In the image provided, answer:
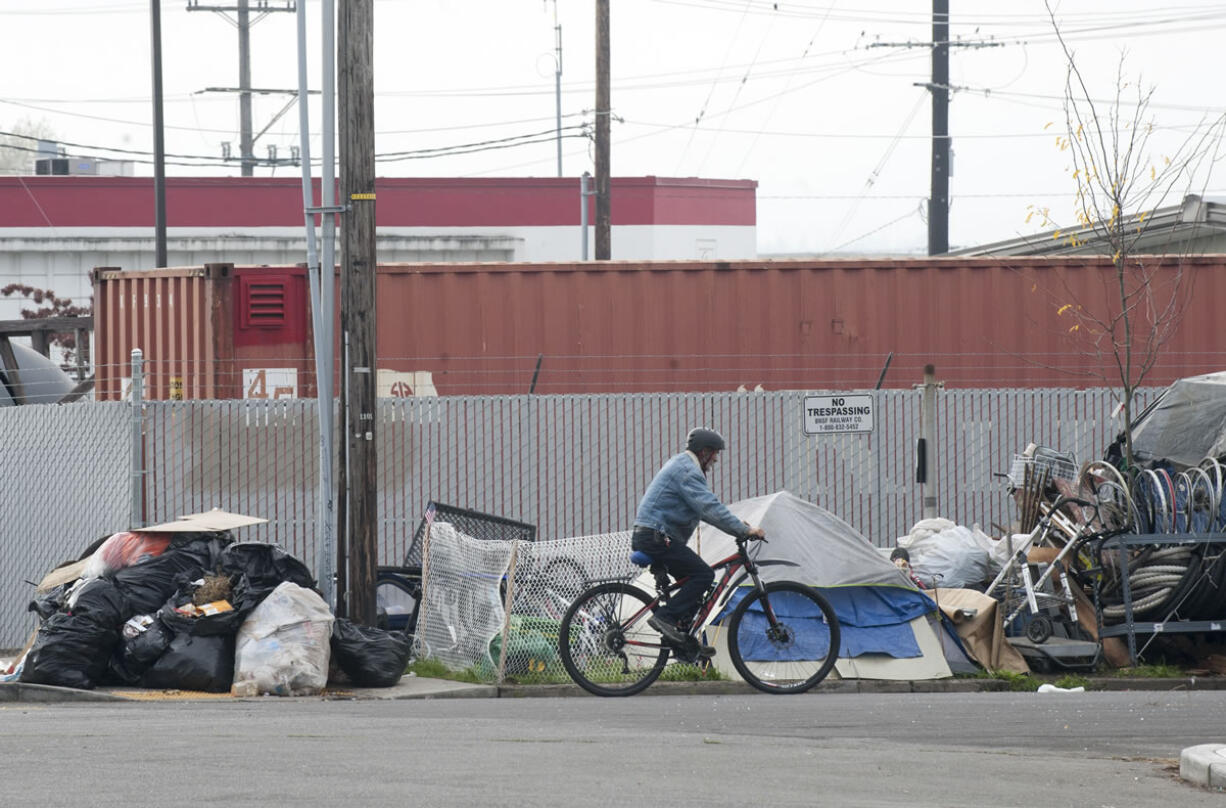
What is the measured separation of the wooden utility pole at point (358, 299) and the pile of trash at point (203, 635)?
52 cm

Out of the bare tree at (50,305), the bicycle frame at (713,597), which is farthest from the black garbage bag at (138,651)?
the bare tree at (50,305)

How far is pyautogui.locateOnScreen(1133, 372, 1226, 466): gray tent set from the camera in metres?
12.9

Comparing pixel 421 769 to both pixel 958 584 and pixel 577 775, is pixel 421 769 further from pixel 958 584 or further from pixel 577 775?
pixel 958 584

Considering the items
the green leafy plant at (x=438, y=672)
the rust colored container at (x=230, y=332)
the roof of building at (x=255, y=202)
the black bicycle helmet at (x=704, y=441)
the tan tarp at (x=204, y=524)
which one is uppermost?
the roof of building at (x=255, y=202)

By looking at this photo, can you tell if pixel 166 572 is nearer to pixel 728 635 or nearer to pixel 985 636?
pixel 728 635

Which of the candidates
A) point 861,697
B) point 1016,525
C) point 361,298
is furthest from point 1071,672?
point 361,298

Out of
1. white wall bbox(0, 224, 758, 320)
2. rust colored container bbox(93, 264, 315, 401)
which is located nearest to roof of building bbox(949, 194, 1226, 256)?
rust colored container bbox(93, 264, 315, 401)

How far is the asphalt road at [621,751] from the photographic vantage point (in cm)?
659

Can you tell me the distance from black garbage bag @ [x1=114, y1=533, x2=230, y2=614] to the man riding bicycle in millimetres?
3155

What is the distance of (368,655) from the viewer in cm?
1105

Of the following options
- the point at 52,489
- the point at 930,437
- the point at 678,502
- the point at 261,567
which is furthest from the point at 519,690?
the point at 930,437

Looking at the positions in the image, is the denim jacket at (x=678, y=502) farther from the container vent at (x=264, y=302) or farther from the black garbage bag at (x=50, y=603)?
the container vent at (x=264, y=302)

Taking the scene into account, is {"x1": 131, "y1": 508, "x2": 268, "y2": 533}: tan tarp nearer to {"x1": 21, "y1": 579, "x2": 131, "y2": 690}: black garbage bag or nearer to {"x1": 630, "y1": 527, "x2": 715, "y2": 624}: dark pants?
{"x1": 21, "y1": 579, "x2": 131, "y2": 690}: black garbage bag

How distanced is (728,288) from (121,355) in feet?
21.6
